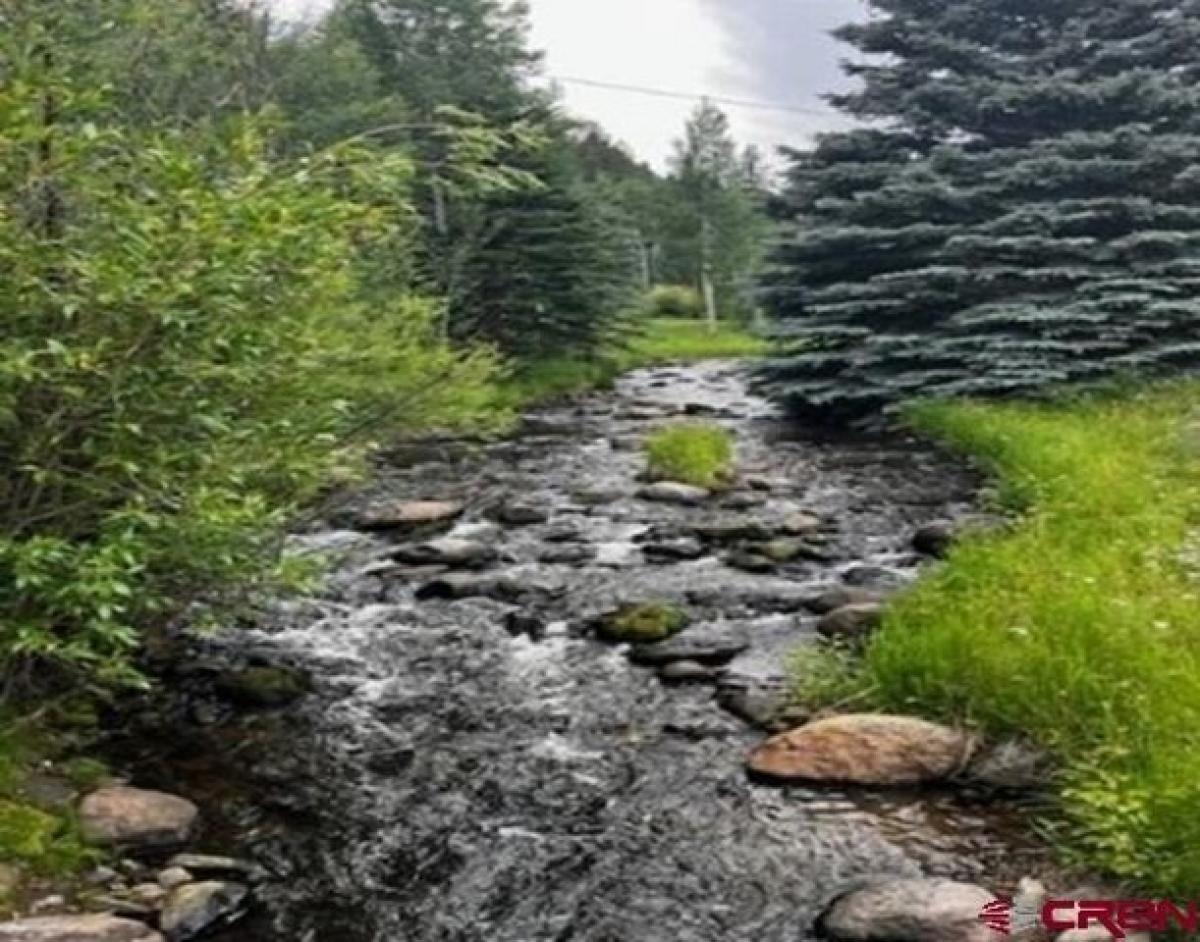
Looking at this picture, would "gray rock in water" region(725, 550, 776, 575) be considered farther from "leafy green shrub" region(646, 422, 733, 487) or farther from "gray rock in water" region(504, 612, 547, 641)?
"leafy green shrub" region(646, 422, 733, 487)

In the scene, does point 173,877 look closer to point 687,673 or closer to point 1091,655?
point 687,673

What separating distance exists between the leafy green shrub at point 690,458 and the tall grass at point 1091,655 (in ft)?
13.3

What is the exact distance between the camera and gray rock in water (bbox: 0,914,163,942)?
3.82 metres

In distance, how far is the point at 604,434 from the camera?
17312mm

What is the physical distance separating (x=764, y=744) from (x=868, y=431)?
11185 mm

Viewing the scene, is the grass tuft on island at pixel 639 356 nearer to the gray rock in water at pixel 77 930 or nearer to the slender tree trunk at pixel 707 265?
the slender tree trunk at pixel 707 265

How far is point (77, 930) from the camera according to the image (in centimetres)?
389

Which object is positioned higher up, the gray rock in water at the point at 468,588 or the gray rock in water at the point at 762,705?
the gray rock in water at the point at 468,588

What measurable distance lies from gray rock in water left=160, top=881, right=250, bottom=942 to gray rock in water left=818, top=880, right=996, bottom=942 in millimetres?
2161

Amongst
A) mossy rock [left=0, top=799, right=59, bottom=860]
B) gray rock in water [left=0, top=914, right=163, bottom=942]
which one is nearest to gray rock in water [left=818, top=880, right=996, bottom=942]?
gray rock in water [left=0, top=914, right=163, bottom=942]

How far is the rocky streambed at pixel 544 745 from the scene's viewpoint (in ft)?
14.5

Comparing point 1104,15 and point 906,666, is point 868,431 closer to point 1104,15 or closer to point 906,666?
point 1104,15

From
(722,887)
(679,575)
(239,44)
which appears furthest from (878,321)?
(722,887)
